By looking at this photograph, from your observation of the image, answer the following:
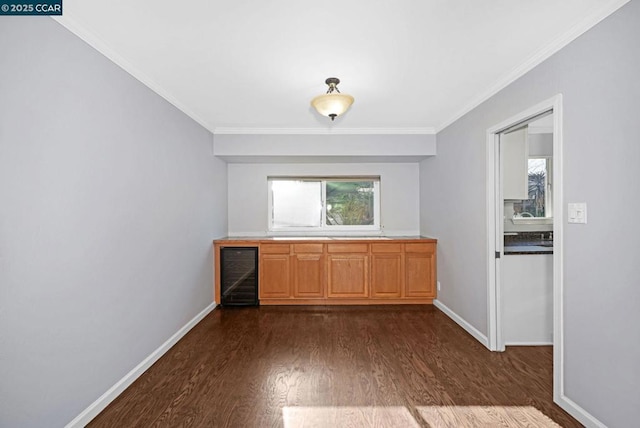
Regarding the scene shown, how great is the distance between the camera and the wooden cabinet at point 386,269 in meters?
4.09

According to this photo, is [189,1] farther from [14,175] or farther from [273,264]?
[273,264]

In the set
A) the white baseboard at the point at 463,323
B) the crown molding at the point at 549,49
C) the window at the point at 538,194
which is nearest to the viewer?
the crown molding at the point at 549,49

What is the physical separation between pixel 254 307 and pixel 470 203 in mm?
3007

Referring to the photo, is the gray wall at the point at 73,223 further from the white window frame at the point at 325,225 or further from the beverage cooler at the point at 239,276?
the white window frame at the point at 325,225

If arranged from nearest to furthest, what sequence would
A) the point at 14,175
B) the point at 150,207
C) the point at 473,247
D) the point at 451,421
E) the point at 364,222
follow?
the point at 14,175, the point at 451,421, the point at 150,207, the point at 473,247, the point at 364,222

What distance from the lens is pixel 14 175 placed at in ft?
4.61

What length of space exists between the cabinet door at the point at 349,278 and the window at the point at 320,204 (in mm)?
863

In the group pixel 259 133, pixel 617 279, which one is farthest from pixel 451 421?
pixel 259 133

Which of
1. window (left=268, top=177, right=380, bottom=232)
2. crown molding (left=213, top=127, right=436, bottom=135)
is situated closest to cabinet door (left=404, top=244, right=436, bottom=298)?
window (left=268, top=177, right=380, bottom=232)

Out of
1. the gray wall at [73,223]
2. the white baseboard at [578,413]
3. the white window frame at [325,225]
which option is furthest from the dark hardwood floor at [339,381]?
the white window frame at [325,225]

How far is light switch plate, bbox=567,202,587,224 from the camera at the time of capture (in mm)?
1782

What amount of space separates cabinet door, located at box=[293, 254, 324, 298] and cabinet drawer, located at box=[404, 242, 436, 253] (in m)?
1.20

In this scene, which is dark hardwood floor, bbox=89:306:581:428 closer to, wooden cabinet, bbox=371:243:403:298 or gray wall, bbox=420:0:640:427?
gray wall, bbox=420:0:640:427

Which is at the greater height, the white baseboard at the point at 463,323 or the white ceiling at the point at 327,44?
the white ceiling at the point at 327,44
